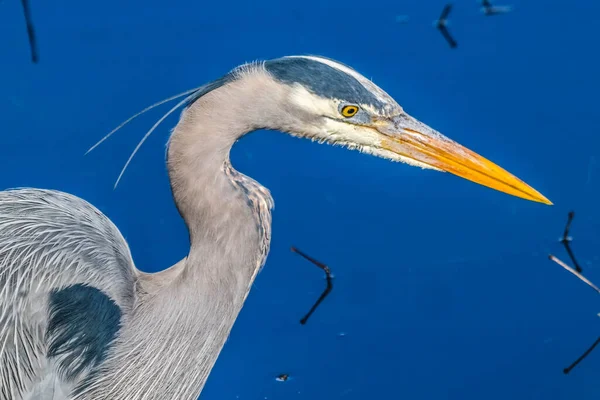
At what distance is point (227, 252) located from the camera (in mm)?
1426

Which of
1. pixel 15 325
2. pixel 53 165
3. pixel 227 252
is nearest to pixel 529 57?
pixel 227 252

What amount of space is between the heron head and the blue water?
14.2 inches

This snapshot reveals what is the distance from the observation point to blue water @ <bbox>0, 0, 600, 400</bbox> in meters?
1.77

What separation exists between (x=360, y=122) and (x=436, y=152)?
0.17 m

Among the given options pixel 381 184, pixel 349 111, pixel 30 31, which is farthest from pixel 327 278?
pixel 30 31

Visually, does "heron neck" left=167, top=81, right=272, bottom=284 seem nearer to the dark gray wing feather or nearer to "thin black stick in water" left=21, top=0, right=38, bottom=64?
the dark gray wing feather

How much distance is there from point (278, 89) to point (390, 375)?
94 cm

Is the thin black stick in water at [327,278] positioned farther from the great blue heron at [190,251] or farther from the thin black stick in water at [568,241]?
the thin black stick in water at [568,241]

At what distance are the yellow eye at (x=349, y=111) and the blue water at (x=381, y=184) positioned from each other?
44cm

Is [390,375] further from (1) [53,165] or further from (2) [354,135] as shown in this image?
(1) [53,165]

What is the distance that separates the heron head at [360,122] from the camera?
1.32 metres

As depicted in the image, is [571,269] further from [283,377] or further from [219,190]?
[219,190]

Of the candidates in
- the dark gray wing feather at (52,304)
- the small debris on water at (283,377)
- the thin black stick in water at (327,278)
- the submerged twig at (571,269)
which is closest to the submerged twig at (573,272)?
the submerged twig at (571,269)

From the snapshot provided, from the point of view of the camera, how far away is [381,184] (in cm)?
184
